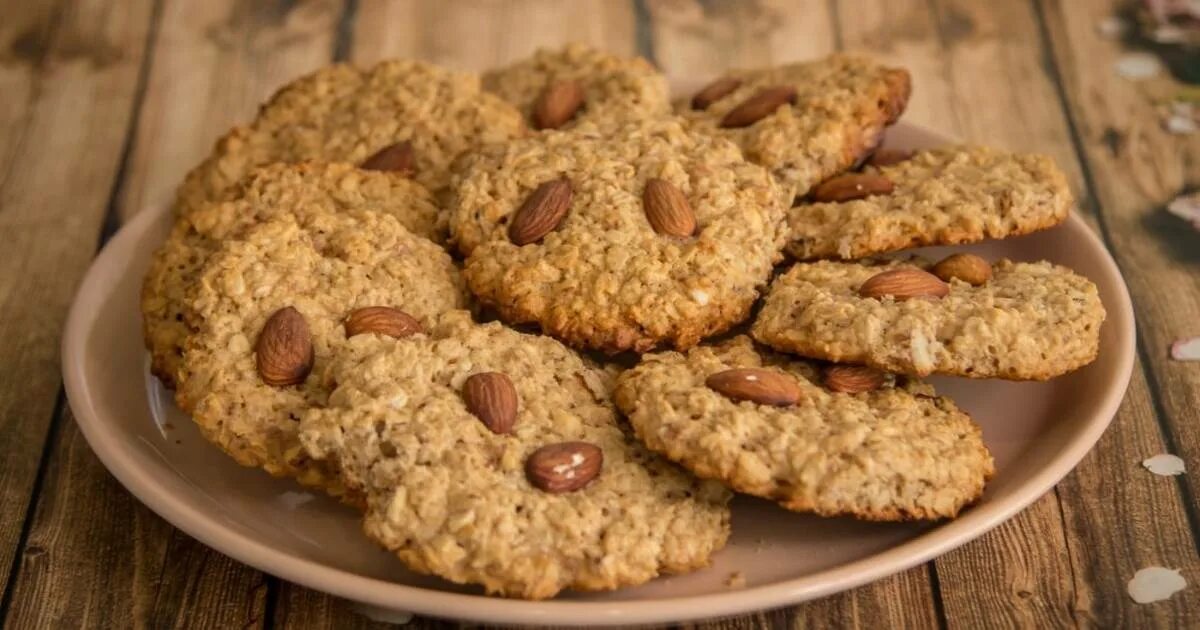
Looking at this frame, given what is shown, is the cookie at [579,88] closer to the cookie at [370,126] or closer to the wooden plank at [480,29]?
the cookie at [370,126]

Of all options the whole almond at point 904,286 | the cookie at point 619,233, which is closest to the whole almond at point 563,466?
the cookie at point 619,233

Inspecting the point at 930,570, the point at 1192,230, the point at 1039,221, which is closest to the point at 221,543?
the point at 930,570

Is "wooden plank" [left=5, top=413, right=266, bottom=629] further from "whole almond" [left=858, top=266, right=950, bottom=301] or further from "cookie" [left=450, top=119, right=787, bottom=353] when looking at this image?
"whole almond" [left=858, top=266, right=950, bottom=301]

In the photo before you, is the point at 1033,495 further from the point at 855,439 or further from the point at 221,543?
the point at 221,543

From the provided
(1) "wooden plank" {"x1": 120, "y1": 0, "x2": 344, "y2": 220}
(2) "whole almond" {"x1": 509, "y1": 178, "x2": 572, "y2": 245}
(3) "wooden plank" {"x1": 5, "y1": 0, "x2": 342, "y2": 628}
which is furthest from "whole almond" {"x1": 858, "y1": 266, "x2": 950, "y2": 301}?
(1) "wooden plank" {"x1": 120, "y1": 0, "x2": 344, "y2": 220}

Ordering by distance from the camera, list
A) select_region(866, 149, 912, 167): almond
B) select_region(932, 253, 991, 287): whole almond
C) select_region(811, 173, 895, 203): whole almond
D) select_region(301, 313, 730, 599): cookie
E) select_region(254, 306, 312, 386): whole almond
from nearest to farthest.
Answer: select_region(301, 313, 730, 599): cookie → select_region(254, 306, 312, 386): whole almond → select_region(932, 253, 991, 287): whole almond → select_region(811, 173, 895, 203): whole almond → select_region(866, 149, 912, 167): almond

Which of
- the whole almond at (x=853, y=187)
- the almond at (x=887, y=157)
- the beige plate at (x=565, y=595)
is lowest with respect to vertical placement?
the beige plate at (x=565, y=595)
